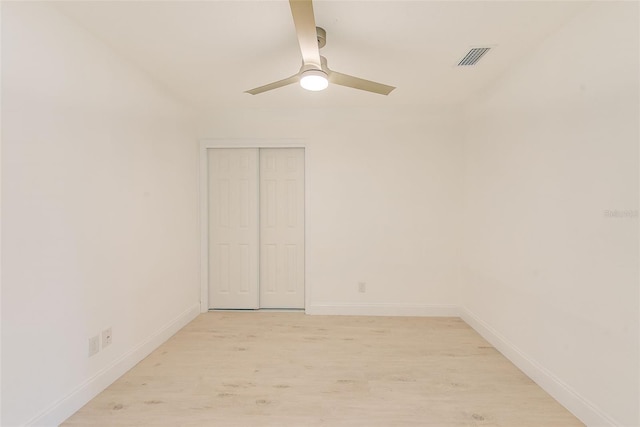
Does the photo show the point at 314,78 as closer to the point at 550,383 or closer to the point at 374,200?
the point at 374,200

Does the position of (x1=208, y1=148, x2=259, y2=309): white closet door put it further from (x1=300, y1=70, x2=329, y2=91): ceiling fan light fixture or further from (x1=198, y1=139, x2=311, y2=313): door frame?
(x1=300, y1=70, x2=329, y2=91): ceiling fan light fixture

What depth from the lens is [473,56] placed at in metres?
2.24

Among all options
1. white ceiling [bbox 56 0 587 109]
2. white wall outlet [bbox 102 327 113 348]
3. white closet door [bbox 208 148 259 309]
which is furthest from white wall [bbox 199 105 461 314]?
white wall outlet [bbox 102 327 113 348]

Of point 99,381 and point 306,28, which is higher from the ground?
point 306,28

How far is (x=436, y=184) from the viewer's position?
11.5ft

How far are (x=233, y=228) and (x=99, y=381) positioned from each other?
1.96m

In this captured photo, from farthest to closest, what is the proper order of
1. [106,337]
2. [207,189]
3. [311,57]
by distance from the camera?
[207,189] → [106,337] → [311,57]

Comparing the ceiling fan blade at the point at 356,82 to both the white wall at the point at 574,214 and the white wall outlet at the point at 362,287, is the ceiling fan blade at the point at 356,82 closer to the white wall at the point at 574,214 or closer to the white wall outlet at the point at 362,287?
the white wall at the point at 574,214

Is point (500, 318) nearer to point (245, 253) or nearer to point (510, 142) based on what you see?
point (510, 142)

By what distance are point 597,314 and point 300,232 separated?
2701 mm

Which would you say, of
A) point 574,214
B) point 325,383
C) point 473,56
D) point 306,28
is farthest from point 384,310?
point 306,28

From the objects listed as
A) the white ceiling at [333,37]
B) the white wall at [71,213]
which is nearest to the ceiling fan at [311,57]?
the white ceiling at [333,37]

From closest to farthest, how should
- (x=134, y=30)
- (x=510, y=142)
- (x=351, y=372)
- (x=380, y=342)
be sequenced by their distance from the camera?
(x=134, y=30)
(x=351, y=372)
(x=510, y=142)
(x=380, y=342)

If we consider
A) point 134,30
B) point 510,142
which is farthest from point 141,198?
point 510,142
